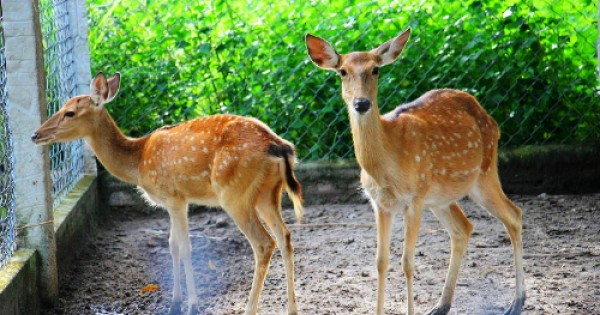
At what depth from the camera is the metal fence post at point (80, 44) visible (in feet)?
25.8

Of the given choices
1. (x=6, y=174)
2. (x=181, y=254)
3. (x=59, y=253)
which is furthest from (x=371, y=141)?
(x=59, y=253)

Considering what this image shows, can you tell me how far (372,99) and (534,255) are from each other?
2.08 m

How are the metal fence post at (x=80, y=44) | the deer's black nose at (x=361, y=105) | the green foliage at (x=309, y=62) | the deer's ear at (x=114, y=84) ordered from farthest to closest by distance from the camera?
the green foliage at (x=309, y=62) < the metal fence post at (x=80, y=44) < the deer's ear at (x=114, y=84) < the deer's black nose at (x=361, y=105)

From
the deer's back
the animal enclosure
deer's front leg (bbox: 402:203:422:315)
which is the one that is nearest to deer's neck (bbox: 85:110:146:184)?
the deer's back

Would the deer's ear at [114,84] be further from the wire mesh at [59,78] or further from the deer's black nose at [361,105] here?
the deer's black nose at [361,105]

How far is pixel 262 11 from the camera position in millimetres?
8438

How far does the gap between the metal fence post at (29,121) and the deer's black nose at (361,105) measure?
1.89 meters

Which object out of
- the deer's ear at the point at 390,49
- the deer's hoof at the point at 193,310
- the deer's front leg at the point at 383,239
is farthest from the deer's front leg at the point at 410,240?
the deer's hoof at the point at 193,310

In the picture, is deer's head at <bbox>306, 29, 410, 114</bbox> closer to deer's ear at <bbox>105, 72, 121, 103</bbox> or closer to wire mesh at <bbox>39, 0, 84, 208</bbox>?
deer's ear at <bbox>105, 72, 121, 103</bbox>

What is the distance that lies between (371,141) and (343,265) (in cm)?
155

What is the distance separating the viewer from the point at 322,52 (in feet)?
18.9

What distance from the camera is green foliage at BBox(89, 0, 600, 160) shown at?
834 centimetres

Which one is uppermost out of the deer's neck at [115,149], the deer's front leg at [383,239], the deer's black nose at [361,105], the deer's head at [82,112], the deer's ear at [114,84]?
the deer's black nose at [361,105]

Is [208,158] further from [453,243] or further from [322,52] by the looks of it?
[453,243]
